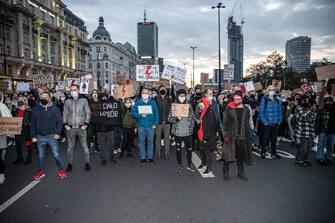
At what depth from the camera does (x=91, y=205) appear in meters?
4.55

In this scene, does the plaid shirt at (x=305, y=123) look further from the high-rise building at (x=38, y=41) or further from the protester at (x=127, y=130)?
the high-rise building at (x=38, y=41)

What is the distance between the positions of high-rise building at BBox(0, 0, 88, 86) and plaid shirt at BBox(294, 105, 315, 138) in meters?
34.8

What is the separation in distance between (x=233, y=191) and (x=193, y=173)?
1457 millimetres

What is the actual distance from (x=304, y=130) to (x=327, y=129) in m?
0.73

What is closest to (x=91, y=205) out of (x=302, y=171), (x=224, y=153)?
(x=224, y=153)

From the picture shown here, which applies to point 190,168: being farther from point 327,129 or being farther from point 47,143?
point 327,129

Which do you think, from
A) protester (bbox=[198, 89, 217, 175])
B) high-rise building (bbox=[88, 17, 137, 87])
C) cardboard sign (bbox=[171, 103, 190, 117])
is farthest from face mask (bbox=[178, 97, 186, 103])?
high-rise building (bbox=[88, 17, 137, 87])

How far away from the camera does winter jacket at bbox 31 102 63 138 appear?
6102 millimetres

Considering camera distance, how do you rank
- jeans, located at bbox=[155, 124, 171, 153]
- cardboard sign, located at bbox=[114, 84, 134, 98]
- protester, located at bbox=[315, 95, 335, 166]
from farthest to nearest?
1. cardboard sign, located at bbox=[114, 84, 134, 98]
2. jeans, located at bbox=[155, 124, 171, 153]
3. protester, located at bbox=[315, 95, 335, 166]

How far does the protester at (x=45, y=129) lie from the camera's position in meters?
6.11

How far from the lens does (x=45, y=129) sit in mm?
6102

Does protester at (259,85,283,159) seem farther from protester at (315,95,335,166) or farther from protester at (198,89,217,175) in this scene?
protester at (198,89,217,175)

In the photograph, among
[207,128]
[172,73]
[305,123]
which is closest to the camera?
[207,128]

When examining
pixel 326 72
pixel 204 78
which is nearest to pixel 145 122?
pixel 326 72
